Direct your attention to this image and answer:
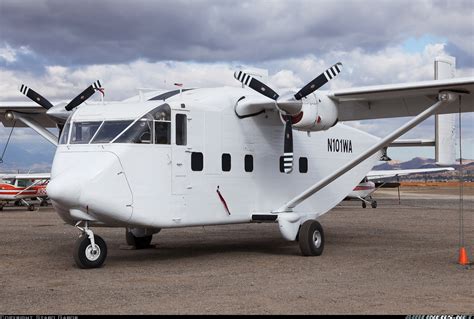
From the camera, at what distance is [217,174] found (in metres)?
13.7

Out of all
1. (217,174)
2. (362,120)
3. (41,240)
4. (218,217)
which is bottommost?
(41,240)

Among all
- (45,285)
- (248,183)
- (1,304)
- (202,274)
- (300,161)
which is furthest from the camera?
(300,161)

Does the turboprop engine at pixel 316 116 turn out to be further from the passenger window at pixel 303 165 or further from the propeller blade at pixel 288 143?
the passenger window at pixel 303 165

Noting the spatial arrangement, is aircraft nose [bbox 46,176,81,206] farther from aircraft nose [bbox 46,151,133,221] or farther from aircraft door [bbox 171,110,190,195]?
aircraft door [bbox 171,110,190,195]

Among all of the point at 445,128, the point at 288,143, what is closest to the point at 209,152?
the point at 288,143

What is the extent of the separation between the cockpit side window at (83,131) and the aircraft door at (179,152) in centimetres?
153

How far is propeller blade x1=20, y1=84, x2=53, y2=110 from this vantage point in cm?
1519

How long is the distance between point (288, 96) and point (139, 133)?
345 cm

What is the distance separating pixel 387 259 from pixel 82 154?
261 inches

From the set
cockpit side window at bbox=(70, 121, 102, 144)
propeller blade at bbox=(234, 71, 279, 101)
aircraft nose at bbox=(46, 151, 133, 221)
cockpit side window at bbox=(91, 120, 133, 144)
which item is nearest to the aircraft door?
cockpit side window at bbox=(91, 120, 133, 144)

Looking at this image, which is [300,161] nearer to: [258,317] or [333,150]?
[333,150]

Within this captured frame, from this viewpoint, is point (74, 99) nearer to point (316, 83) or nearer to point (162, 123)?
point (162, 123)

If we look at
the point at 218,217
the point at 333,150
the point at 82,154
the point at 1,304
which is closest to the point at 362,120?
the point at 333,150

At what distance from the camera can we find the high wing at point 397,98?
13.0 meters
